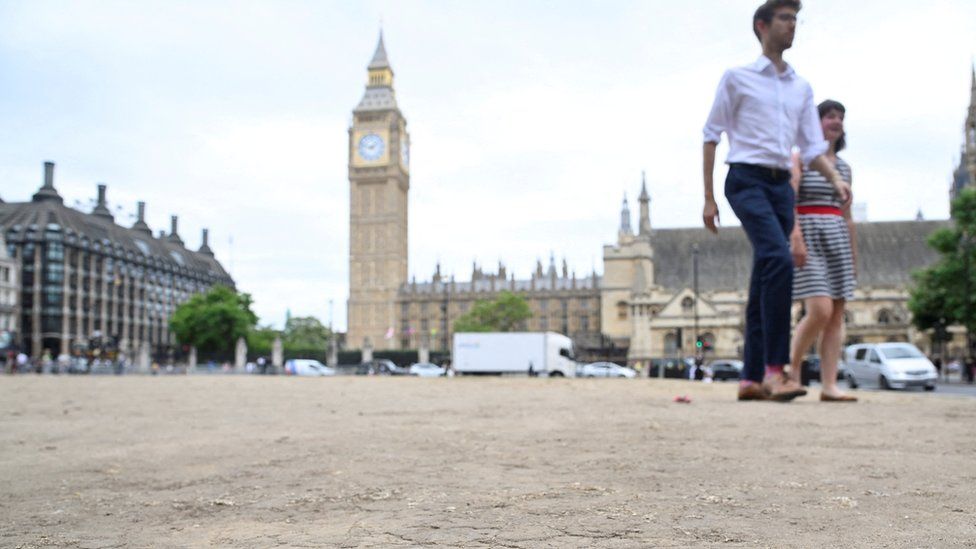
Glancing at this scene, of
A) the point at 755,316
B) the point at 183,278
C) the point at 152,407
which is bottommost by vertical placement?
the point at 152,407

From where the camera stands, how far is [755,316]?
20.0 ft

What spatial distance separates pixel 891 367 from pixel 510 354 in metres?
27.7

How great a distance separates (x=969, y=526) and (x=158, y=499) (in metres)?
2.29

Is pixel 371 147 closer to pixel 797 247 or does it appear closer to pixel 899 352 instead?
pixel 899 352

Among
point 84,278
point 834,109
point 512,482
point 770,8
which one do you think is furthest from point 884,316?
point 512,482

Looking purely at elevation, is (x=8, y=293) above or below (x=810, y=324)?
above

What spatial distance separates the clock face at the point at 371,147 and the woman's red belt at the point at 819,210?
3730 inches

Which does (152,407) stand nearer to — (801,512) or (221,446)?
(221,446)

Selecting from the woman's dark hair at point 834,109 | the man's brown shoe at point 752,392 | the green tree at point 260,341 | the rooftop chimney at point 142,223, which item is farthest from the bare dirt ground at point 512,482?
Result: the rooftop chimney at point 142,223

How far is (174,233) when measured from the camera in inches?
4117

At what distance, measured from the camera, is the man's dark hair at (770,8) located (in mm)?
5848

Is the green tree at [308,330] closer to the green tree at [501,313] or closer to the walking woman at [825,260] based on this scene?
the green tree at [501,313]

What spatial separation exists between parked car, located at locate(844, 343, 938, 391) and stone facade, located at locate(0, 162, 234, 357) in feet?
183

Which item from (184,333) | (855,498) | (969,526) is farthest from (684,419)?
(184,333)
